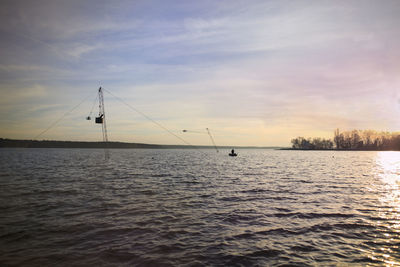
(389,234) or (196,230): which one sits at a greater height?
(196,230)

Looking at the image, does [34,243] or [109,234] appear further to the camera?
[109,234]

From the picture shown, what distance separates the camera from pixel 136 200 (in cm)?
1878

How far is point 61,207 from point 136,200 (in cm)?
531

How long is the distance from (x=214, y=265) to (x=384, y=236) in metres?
9.18

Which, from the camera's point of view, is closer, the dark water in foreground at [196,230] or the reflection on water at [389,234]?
the dark water in foreground at [196,230]

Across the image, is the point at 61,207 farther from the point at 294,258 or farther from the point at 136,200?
the point at 294,258

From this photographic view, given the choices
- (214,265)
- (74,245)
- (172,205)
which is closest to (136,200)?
(172,205)

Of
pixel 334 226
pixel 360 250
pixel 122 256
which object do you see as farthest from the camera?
pixel 334 226

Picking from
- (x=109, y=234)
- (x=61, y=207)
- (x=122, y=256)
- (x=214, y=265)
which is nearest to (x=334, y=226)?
(x=214, y=265)

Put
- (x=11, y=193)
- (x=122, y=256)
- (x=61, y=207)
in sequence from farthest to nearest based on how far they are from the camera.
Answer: (x=11, y=193) < (x=61, y=207) < (x=122, y=256)

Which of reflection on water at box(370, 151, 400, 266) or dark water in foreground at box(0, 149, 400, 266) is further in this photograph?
reflection on water at box(370, 151, 400, 266)

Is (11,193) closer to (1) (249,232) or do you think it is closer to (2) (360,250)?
(1) (249,232)

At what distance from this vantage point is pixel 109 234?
11.3 meters

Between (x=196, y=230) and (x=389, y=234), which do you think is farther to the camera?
(x=196, y=230)
